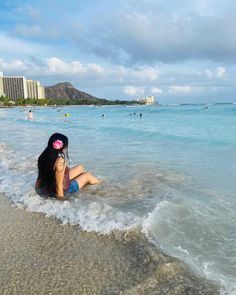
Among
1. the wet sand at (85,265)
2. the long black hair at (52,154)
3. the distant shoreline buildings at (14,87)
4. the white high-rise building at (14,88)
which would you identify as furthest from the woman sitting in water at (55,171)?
the white high-rise building at (14,88)

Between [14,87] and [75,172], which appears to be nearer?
[75,172]

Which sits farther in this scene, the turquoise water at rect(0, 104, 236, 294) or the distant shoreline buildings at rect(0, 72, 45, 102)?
the distant shoreline buildings at rect(0, 72, 45, 102)

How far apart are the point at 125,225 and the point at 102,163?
18.0 feet

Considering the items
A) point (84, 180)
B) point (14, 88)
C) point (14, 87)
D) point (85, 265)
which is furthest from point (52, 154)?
point (14, 87)

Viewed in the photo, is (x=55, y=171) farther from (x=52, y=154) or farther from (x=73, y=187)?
(x=73, y=187)

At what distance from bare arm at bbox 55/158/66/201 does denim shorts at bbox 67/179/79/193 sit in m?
0.41

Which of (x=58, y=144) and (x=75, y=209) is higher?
(x=58, y=144)

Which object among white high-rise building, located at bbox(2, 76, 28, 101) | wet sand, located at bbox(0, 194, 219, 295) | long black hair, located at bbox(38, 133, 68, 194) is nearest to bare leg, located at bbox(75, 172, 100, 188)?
long black hair, located at bbox(38, 133, 68, 194)

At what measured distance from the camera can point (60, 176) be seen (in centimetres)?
600

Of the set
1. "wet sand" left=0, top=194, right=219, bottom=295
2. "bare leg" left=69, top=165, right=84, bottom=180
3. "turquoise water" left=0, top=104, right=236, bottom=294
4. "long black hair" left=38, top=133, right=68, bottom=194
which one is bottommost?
"turquoise water" left=0, top=104, right=236, bottom=294

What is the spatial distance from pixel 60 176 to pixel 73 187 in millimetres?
731

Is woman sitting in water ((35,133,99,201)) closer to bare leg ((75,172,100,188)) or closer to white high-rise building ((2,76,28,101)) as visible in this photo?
bare leg ((75,172,100,188))

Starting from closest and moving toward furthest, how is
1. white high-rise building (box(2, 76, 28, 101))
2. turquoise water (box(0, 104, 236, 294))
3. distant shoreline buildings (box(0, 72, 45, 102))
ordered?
turquoise water (box(0, 104, 236, 294))
distant shoreline buildings (box(0, 72, 45, 102))
white high-rise building (box(2, 76, 28, 101))

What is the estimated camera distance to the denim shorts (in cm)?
660
